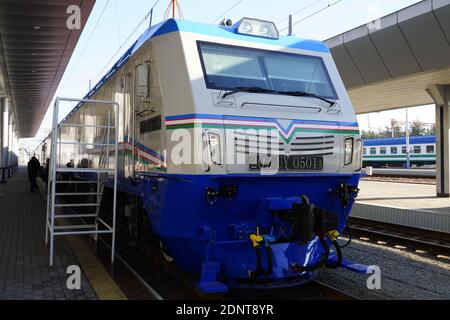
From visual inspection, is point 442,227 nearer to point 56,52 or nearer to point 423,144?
point 56,52

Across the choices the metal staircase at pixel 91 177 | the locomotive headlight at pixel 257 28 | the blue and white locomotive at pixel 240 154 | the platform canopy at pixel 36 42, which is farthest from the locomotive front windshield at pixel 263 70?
the platform canopy at pixel 36 42

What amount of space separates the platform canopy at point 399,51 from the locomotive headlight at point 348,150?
8.31 m

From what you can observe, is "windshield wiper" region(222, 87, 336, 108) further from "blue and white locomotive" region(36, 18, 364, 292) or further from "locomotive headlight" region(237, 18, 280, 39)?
"locomotive headlight" region(237, 18, 280, 39)

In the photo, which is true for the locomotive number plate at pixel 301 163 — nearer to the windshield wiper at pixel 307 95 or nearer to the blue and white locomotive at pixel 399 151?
the windshield wiper at pixel 307 95

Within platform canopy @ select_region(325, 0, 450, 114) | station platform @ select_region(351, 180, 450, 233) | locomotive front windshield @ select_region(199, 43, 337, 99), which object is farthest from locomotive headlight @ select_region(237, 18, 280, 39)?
platform canopy @ select_region(325, 0, 450, 114)

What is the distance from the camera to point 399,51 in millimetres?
13922

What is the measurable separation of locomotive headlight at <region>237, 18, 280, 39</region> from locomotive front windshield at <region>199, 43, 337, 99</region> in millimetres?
258

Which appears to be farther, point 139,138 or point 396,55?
point 396,55

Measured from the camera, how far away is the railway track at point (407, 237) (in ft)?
26.1

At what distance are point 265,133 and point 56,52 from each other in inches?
518

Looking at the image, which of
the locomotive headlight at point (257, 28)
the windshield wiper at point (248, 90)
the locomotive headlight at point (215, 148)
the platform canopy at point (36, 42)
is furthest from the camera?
the platform canopy at point (36, 42)

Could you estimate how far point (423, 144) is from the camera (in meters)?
38.8

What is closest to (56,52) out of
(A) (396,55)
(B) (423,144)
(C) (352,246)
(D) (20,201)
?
(D) (20,201)

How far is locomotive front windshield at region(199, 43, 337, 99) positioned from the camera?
5.26 m
